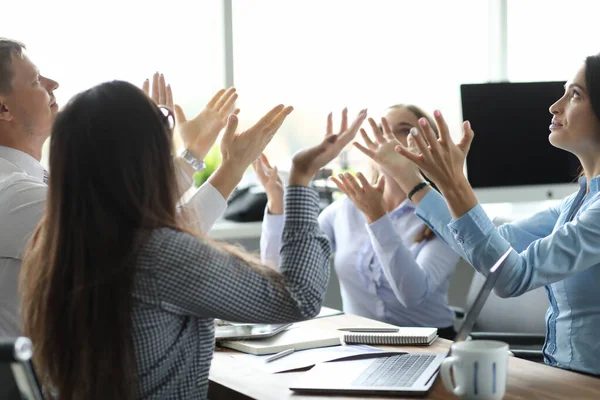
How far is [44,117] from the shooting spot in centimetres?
218

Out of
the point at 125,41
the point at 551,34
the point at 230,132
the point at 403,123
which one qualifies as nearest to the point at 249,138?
the point at 230,132

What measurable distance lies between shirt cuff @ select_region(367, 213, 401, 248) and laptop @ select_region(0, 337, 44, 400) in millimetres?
1446

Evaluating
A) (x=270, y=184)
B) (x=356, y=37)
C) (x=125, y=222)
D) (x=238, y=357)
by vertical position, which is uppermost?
(x=356, y=37)

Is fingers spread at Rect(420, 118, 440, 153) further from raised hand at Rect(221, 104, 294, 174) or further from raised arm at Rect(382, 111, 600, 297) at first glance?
raised hand at Rect(221, 104, 294, 174)

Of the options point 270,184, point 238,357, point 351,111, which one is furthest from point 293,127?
point 238,357

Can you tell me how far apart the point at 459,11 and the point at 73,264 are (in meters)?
3.49

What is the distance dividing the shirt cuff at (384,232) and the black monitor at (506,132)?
2.45 feet

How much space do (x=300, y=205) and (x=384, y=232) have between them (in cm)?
110

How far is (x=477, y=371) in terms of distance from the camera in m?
1.33

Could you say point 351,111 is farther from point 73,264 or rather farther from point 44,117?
point 73,264

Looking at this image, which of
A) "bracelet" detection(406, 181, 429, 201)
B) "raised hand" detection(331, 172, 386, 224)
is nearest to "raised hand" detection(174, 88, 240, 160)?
"raised hand" detection(331, 172, 386, 224)

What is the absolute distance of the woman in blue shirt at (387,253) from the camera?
2.54 m

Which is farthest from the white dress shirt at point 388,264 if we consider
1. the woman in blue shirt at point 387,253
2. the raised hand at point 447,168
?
the raised hand at point 447,168

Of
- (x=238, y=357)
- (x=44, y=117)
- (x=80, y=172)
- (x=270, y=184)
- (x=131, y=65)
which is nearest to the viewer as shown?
(x=80, y=172)
